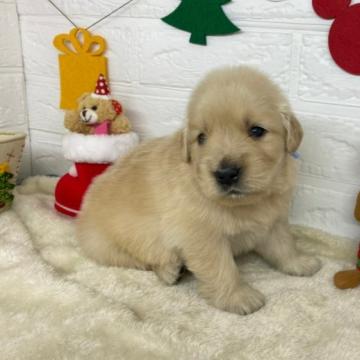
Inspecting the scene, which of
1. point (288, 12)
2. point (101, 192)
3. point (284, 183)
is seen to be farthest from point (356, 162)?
point (101, 192)

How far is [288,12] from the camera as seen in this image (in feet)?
6.86

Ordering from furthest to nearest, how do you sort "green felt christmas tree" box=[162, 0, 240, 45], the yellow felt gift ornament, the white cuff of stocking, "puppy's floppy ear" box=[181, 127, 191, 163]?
the yellow felt gift ornament
the white cuff of stocking
"green felt christmas tree" box=[162, 0, 240, 45]
"puppy's floppy ear" box=[181, 127, 191, 163]

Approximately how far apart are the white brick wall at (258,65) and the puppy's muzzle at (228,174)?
0.78 m

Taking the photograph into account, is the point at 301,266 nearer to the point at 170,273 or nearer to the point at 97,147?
the point at 170,273

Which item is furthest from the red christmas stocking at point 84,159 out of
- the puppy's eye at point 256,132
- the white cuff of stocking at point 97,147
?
the puppy's eye at point 256,132

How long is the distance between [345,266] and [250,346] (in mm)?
702

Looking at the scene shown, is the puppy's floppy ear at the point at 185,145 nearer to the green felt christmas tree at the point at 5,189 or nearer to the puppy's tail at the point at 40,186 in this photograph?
the green felt christmas tree at the point at 5,189

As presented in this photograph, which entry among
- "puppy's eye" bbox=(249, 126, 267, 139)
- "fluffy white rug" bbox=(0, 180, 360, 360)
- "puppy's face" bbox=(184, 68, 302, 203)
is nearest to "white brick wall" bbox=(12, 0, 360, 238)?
"fluffy white rug" bbox=(0, 180, 360, 360)

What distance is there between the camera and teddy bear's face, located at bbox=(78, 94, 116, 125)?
7.93 ft

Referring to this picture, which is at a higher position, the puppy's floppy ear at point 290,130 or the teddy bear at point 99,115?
the puppy's floppy ear at point 290,130

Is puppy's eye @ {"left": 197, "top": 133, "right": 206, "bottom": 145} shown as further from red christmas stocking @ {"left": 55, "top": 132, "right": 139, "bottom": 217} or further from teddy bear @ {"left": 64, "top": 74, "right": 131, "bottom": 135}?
teddy bear @ {"left": 64, "top": 74, "right": 131, "bottom": 135}

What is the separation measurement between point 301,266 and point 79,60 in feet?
5.32

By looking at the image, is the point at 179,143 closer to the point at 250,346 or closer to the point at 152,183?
the point at 152,183

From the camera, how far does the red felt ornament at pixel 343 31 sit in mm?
1934
